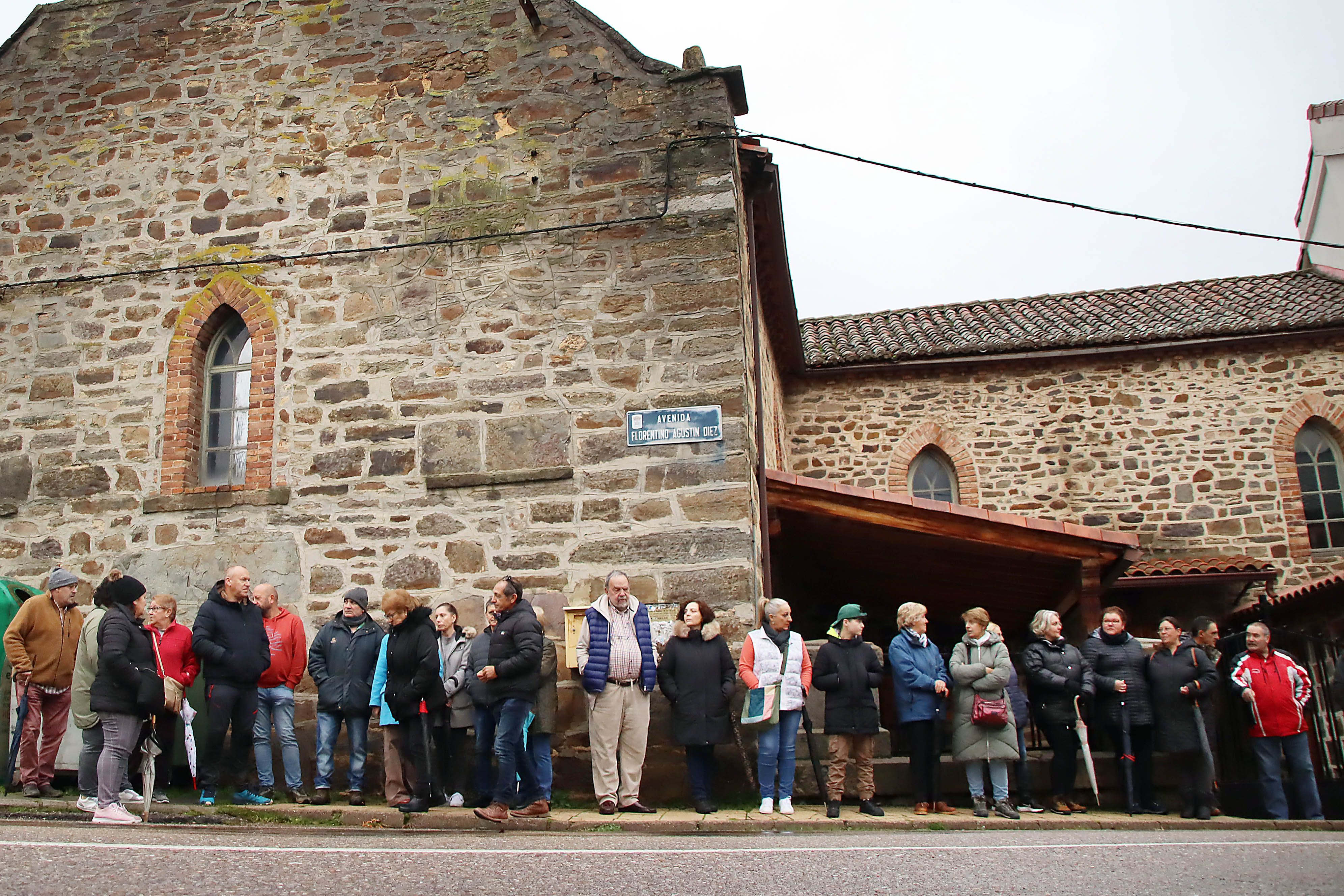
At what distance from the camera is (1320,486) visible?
583 inches

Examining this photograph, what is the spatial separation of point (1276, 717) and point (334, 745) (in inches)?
267

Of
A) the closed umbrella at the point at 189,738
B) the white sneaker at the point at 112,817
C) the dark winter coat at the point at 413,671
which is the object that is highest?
the dark winter coat at the point at 413,671

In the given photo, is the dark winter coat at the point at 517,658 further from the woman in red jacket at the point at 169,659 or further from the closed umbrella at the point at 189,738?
the woman in red jacket at the point at 169,659

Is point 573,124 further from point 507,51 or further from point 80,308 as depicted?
point 80,308

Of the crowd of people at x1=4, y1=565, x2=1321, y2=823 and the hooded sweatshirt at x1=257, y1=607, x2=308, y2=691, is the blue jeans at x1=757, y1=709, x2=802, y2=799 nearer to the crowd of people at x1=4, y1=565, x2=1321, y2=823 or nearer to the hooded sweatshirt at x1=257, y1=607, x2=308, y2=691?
the crowd of people at x1=4, y1=565, x2=1321, y2=823

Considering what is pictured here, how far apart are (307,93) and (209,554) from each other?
4169 mm

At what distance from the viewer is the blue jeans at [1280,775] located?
25.3 ft

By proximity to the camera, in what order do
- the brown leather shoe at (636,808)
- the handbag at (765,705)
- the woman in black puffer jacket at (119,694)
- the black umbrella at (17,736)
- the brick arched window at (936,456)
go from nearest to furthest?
the woman in black puffer jacket at (119,694) < the brown leather shoe at (636,808) < the handbag at (765,705) < the black umbrella at (17,736) < the brick arched window at (936,456)

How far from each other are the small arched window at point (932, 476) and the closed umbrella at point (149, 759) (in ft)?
36.5

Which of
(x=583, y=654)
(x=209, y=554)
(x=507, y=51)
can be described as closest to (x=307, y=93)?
Answer: (x=507, y=51)

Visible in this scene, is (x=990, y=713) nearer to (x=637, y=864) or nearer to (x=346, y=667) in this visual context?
(x=637, y=864)

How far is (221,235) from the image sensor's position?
9.40 meters

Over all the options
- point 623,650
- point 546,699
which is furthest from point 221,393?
point 623,650

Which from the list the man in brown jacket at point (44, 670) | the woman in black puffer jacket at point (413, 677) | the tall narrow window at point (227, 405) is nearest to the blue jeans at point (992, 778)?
the woman in black puffer jacket at point (413, 677)
